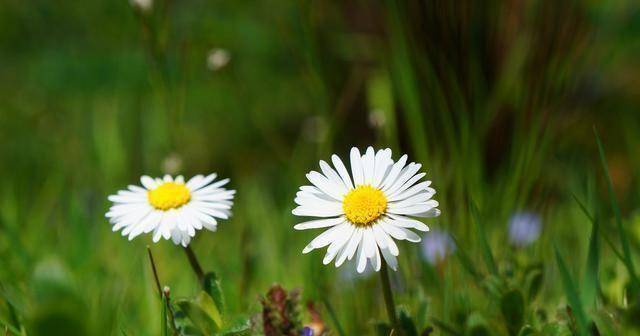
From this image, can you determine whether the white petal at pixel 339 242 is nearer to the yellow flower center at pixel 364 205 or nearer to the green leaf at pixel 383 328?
the yellow flower center at pixel 364 205

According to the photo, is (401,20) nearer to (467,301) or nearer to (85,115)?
(467,301)

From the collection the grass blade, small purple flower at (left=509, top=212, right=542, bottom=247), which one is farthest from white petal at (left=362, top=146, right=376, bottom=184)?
small purple flower at (left=509, top=212, right=542, bottom=247)

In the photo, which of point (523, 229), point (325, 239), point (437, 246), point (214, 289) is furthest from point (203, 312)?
point (523, 229)

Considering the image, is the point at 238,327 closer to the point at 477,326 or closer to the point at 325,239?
the point at 325,239

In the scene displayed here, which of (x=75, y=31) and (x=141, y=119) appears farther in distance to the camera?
(x=75, y=31)

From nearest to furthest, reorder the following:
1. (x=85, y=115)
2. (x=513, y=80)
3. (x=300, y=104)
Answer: (x=513, y=80), (x=85, y=115), (x=300, y=104)

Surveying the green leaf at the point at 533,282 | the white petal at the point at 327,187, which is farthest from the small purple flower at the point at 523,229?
the white petal at the point at 327,187

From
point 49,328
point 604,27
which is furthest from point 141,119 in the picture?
point 49,328
